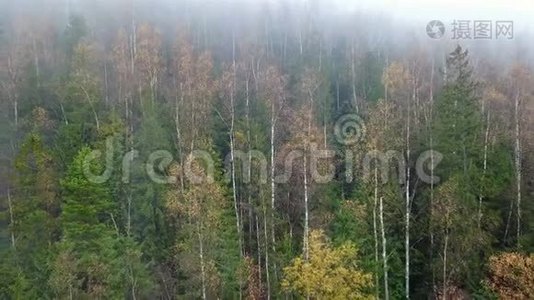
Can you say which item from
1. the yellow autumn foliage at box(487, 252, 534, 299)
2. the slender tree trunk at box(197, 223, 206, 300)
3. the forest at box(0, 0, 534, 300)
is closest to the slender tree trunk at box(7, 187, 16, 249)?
the forest at box(0, 0, 534, 300)

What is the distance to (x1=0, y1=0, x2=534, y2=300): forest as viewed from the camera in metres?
26.7

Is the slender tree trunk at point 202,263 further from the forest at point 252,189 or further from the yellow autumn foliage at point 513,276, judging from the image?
the yellow autumn foliage at point 513,276

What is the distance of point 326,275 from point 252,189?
9165 millimetres

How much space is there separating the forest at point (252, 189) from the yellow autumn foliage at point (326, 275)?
0.28ft

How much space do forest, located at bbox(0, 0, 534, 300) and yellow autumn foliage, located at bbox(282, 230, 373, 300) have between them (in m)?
0.09

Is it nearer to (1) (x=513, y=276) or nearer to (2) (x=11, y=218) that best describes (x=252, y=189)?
(2) (x=11, y=218)

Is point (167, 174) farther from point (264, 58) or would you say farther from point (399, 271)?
point (264, 58)

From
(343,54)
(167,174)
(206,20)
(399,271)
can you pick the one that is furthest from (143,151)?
(206,20)

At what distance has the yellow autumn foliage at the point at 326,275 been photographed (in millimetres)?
24337

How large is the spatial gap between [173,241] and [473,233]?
55.1 feet

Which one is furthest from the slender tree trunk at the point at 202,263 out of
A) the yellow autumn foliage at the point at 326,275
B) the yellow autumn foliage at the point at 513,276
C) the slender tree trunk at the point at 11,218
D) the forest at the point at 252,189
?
the yellow autumn foliage at the point at 513,276

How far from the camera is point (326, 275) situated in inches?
965

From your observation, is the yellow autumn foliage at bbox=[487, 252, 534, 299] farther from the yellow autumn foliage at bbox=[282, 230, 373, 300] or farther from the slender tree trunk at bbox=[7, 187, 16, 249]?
the slender tree trunk at bbox=[7, 187, 16, 249]

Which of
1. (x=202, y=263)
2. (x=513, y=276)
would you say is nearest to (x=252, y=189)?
(x=202, y=263)
